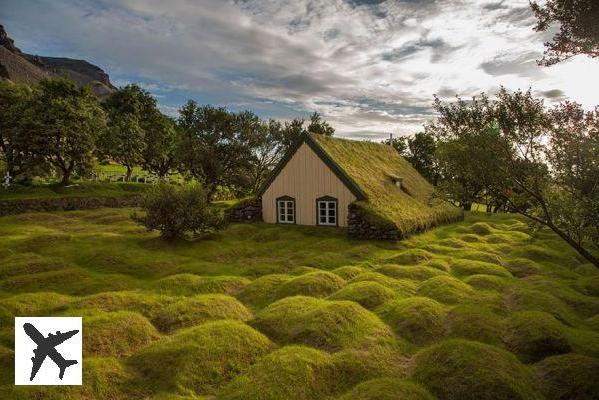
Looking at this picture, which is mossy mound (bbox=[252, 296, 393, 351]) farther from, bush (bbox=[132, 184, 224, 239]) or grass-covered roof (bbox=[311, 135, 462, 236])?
Result: grass-covered roof (bbox=[311, 135, 462, 236])

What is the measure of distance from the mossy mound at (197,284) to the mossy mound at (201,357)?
457cm

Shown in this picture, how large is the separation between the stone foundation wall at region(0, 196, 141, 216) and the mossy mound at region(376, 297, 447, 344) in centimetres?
2792

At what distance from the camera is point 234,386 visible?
9.78m

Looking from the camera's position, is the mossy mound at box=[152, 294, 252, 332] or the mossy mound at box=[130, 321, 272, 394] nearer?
the mossy mound at box=[130, 321, 272, 394]

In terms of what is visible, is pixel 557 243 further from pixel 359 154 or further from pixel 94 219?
pixel 94 219

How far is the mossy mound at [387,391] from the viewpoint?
354 inches

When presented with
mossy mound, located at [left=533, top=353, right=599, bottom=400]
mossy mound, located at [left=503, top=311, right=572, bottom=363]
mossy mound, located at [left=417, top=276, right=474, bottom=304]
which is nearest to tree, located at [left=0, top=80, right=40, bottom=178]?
mossy mound, located at [left=417, top=276, right=474, bottom=304]

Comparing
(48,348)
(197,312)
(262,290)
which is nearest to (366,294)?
(262,290)

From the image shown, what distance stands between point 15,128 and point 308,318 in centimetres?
4657

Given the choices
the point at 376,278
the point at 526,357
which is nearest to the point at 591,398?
the point at 526,357

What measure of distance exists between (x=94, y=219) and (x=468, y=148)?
118 ft

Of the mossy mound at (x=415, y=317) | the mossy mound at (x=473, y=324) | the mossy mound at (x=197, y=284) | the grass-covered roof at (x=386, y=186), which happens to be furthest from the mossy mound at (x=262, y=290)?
the grass-covered roof at (x=386, y=186)

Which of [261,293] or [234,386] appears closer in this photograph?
[234,386]

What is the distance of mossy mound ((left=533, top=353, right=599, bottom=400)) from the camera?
984 cm
